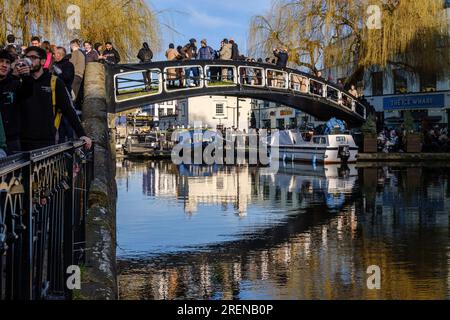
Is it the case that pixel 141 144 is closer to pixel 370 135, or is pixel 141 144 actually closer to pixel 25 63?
pixel 370 135

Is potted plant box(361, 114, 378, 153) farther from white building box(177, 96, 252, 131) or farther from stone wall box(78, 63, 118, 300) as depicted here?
white building box(177, 96, 252, 131)

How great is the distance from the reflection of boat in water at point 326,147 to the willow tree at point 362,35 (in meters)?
4.23

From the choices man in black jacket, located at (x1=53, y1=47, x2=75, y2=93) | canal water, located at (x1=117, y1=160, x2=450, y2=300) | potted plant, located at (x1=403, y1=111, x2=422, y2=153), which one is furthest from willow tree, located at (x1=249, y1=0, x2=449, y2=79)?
man in black jacket, located at (x1=53, y1=47, x2=75, y2=93)

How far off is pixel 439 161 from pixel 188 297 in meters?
33.1

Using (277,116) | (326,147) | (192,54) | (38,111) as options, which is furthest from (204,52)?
(277,116)

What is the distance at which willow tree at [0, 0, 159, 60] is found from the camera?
26.8 metres

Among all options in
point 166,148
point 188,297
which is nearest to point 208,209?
point 188,297

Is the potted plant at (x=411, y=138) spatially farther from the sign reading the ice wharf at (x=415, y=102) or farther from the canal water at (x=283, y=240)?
the canal water at (x=283, y=240)

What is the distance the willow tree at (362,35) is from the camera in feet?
136

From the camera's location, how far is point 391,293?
29.4ft

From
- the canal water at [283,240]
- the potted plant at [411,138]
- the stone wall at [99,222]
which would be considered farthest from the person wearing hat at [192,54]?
the potted plant at [411,138]

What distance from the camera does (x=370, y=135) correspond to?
40250mm
